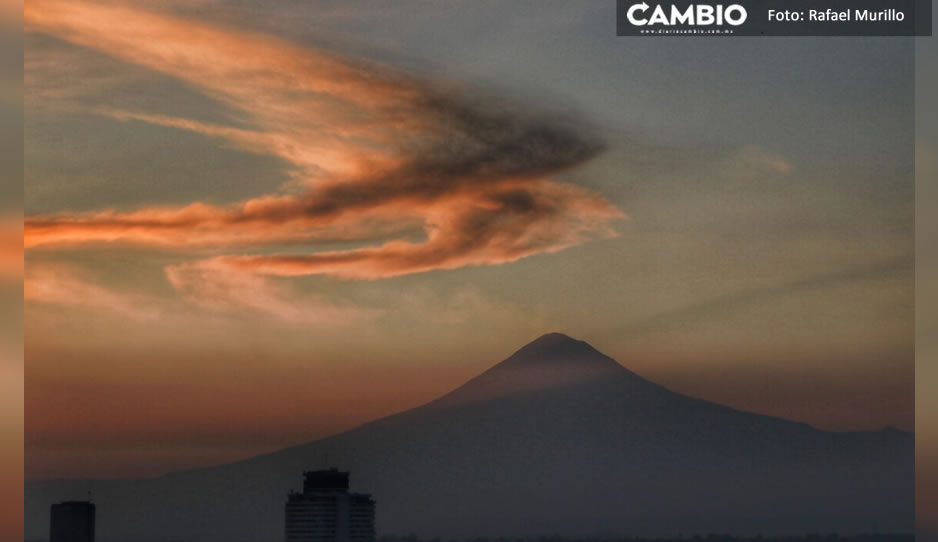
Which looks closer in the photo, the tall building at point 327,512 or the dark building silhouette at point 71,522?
the dark building silhouette at point 71,522

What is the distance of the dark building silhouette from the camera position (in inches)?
3125

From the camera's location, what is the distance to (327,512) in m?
84.8

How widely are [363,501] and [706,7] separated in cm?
6128

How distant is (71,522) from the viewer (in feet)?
265

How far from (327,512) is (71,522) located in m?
14.9

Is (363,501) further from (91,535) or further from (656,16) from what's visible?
(656,16)

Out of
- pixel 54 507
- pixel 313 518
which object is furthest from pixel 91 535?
pixel 313 518

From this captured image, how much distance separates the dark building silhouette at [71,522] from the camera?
7938 cm

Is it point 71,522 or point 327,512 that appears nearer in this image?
point 71,522

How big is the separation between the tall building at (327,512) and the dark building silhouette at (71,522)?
1218 cm

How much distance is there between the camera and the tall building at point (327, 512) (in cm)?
8456

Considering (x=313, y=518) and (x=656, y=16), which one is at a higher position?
(x=656, y=16)

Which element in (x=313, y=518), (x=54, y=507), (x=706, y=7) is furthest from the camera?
(x=313, y=518)

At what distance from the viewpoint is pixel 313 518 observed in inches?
3364
